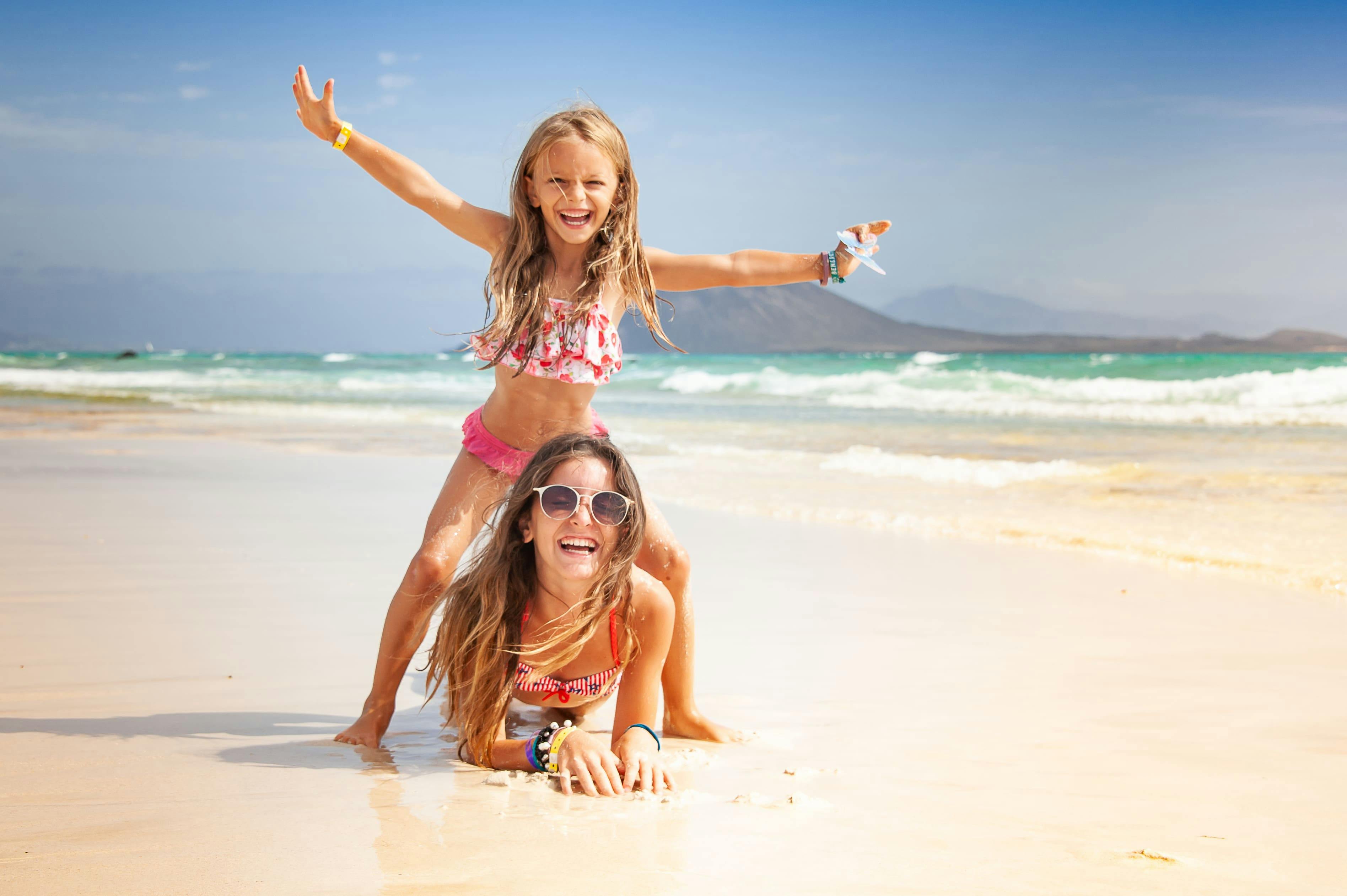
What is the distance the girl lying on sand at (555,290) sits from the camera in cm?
312

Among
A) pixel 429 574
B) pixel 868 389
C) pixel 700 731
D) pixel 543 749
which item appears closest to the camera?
pixel 543 749

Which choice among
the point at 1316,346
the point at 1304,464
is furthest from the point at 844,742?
the point at 1316,346

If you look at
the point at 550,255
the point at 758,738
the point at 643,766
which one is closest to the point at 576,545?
the point at 643,766

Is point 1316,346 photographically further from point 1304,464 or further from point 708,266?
point 708,266

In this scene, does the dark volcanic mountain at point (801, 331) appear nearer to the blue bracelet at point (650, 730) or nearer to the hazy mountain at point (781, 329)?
the hazy mountain at point (781, 329)

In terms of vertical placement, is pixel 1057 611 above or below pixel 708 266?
below

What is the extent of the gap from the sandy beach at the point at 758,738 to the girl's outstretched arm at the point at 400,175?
1.56m

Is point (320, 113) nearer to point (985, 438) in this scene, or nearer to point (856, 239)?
point (856, 239)

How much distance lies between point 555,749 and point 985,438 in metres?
12.0

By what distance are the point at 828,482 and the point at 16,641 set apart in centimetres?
663

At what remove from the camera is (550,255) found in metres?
3.29

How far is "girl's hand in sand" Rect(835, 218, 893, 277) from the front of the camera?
11.0ft

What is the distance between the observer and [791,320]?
6650cm

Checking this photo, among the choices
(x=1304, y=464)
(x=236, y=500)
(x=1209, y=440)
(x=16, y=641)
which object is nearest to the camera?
Result: (x=16, y=641)
